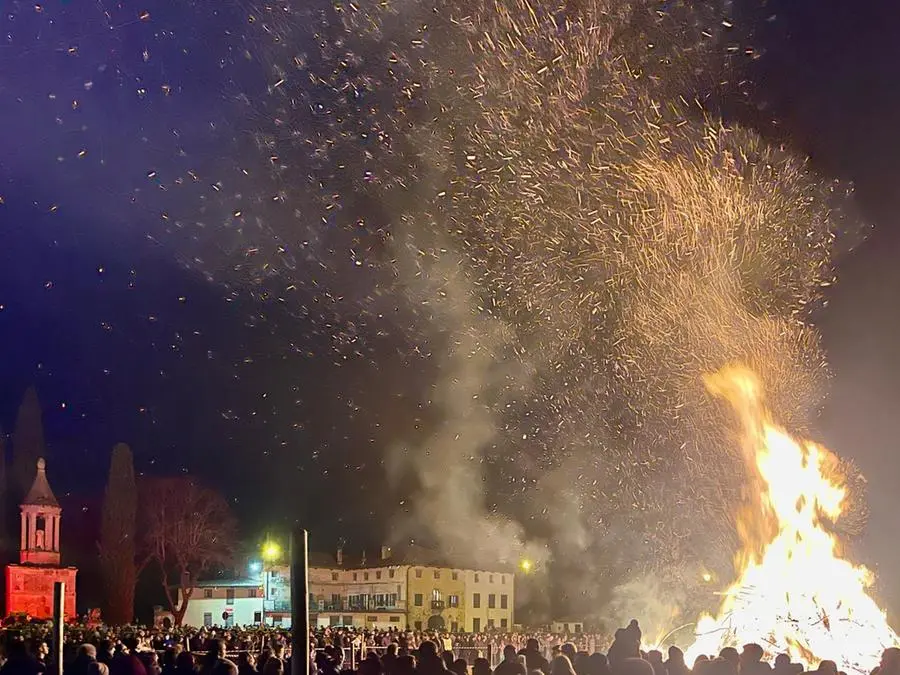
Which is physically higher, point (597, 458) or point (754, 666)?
point (597, 458)

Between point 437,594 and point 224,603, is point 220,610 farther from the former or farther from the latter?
point 437,594

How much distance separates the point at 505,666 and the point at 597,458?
43395 mm

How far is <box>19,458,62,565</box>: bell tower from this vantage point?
89.2 meters

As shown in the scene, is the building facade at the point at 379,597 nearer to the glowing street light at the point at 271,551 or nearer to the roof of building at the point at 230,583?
the roof of building at the point at 230,583

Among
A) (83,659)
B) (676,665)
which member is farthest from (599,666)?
(83,659)

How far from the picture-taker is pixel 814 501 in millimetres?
23531

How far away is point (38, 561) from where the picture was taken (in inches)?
3467

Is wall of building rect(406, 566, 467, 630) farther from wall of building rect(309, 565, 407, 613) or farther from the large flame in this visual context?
the large flame

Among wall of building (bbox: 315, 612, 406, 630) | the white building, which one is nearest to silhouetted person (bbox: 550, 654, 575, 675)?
wall of building (bbox: 315, 612, 406, 630)

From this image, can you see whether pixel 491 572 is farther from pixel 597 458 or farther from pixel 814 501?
pixel 814 501

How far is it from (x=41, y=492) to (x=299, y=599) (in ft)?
314

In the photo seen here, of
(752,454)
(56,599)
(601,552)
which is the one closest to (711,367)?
(752,454)

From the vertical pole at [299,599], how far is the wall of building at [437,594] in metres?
79.0

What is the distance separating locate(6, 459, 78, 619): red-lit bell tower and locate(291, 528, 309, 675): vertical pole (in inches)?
3097
